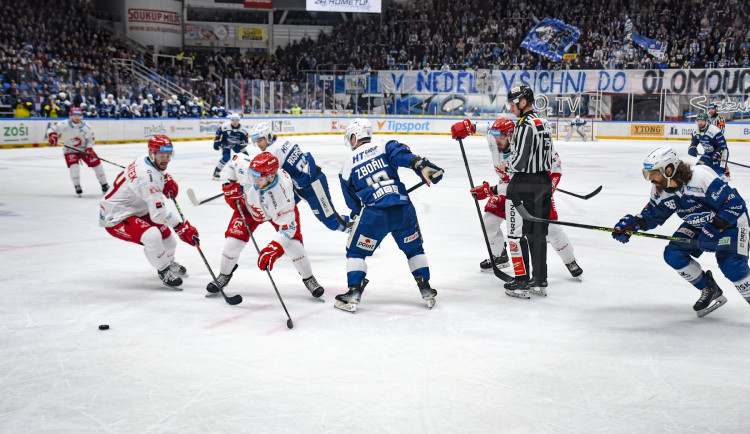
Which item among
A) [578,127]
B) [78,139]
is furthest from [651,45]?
[78,139]

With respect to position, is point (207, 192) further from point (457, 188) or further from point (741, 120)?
point (741, 120)

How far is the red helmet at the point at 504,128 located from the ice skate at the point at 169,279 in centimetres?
274

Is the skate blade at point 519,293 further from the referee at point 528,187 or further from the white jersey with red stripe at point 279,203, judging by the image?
the white jersey with red stripe at point 279,203

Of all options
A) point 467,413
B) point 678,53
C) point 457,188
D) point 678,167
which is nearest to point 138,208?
point 467,413

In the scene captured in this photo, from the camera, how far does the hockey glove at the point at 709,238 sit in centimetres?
446

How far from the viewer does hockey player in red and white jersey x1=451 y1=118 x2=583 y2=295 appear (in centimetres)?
542

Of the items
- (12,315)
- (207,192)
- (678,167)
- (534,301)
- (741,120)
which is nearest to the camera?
(678,167)

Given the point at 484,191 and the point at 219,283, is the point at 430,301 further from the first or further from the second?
the point at 219,283

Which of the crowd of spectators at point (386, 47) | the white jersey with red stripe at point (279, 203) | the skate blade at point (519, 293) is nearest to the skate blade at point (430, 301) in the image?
the skate blade at point (519, 293)

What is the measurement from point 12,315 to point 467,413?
3.27 m

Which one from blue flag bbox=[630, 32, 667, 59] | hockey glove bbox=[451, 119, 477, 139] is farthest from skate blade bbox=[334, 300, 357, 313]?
blue flag bbox=[630, 32, 667, 59]

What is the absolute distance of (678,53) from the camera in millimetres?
28141

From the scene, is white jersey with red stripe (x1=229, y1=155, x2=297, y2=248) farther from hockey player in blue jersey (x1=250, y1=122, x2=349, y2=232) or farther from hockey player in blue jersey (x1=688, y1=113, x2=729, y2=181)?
hockey player in blue jersey (x1=688, y1=113, x2=729, y2=181)

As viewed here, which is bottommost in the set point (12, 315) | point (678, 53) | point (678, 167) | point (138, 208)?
point (12, 315)
